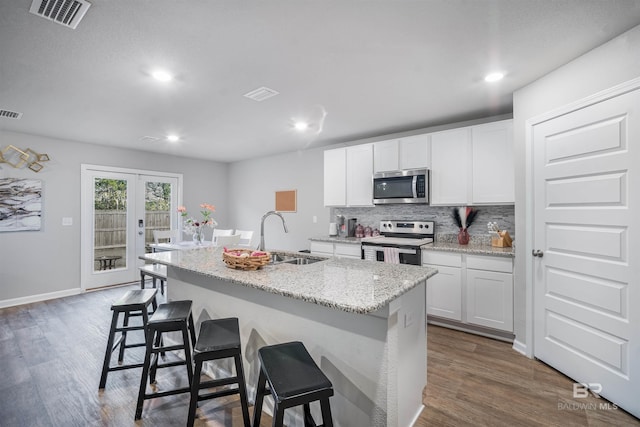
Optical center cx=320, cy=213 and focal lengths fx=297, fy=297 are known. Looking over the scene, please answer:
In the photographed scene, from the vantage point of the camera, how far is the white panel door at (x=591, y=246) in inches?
74.1

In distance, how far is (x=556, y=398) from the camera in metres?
2.04

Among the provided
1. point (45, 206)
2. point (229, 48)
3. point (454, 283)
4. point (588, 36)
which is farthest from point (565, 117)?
point (45, 206)

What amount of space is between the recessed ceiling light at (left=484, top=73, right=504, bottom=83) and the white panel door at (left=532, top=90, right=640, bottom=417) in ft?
1.70

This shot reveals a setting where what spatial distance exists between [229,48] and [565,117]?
8.41 ft

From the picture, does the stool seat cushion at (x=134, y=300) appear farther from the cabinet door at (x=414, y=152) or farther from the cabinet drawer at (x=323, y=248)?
the cabinet door at (x=414, y=152)

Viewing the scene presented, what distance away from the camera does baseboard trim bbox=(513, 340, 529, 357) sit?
8.74 ft

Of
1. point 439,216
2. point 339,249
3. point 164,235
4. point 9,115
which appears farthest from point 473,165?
point 9,115

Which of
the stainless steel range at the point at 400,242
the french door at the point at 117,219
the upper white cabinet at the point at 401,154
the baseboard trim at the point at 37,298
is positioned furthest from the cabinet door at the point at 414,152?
the baseboard trim at the point at 37,298

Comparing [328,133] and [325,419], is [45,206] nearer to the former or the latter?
[328,133]

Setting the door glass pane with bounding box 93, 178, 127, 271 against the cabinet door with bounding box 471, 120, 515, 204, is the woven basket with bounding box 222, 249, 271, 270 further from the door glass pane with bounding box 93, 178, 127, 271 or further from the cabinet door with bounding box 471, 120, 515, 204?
the door glass pane with bounding box 93, 178, 127, 271

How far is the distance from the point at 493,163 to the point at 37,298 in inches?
248

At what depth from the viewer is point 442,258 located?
3260 mm

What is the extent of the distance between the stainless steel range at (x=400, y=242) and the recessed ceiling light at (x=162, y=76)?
2.70 m

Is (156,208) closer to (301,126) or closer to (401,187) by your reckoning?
(301,126)
